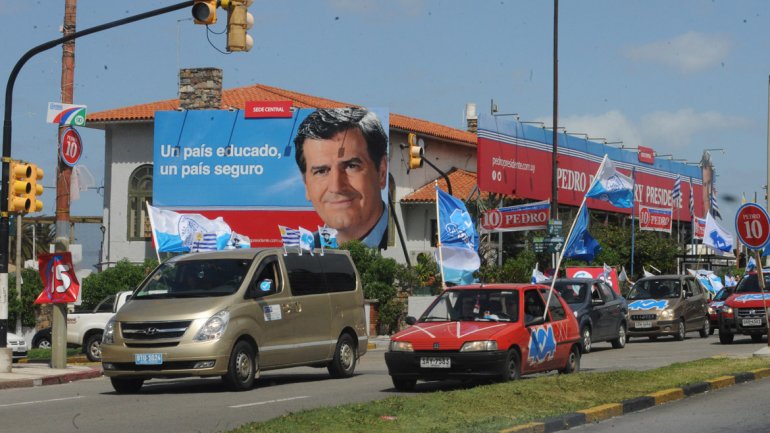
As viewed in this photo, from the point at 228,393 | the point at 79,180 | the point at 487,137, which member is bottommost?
the point at 228,393

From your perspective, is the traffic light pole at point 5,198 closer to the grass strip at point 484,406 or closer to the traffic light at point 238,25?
the traffic light at point 238,25

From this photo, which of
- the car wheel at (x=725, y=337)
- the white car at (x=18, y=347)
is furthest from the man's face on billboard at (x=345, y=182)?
the car wheel at (x=725, y=337)

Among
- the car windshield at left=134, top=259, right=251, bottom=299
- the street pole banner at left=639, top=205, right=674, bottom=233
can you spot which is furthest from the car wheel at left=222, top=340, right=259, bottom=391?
the street pole banner at left=639, top=205, right=674, bottom=233

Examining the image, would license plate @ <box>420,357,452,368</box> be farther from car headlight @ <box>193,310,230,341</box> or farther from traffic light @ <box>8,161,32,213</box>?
traffic light @ <box>8,161,32,213</box>

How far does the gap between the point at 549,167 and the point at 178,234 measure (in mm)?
21131

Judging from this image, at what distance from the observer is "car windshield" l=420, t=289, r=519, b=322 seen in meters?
17.1

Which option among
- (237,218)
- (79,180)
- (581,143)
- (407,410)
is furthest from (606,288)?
(581,143)

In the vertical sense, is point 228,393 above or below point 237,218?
below

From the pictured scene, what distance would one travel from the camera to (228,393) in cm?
1688

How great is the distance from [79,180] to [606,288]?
1253cm

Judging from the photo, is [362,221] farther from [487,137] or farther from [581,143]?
[581,143]

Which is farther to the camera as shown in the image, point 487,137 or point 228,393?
point 487,137

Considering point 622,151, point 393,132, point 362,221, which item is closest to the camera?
point 362,221

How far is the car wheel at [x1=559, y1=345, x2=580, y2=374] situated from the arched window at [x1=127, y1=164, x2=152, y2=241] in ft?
107
